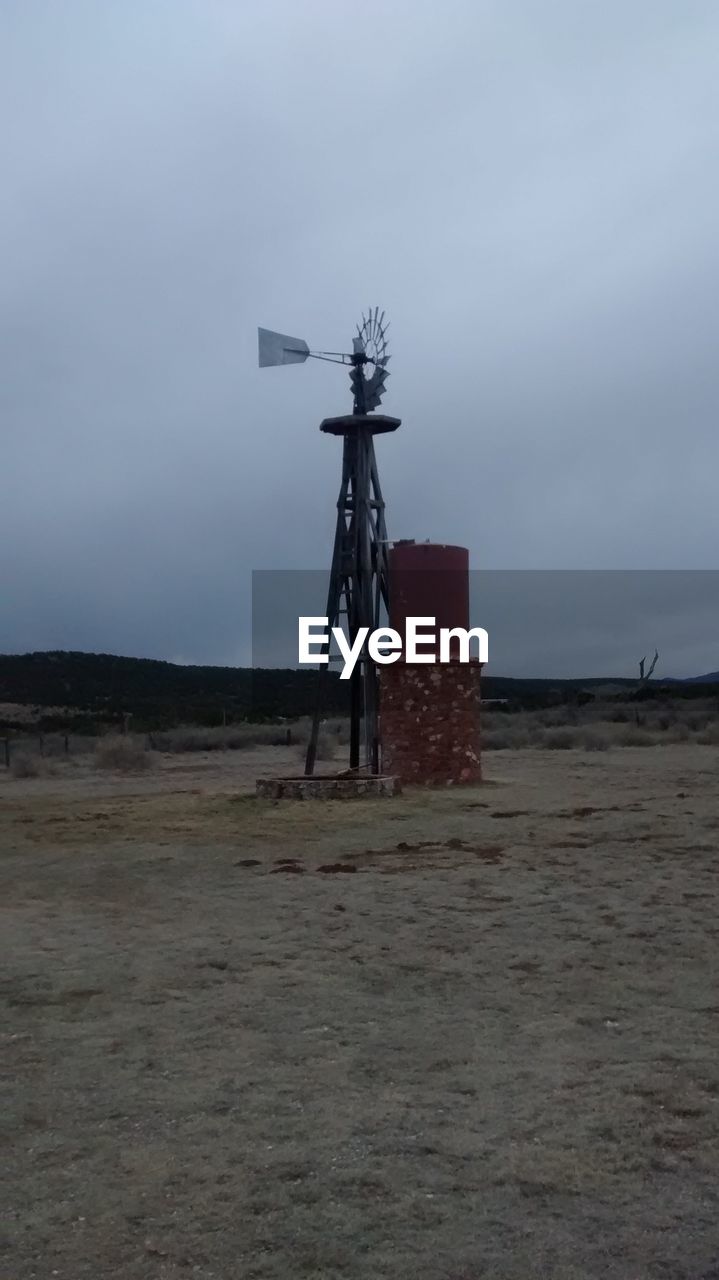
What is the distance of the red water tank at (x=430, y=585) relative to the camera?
57.5ft

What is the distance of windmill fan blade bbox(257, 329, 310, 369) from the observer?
17766 mm

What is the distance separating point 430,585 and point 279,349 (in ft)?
13.8

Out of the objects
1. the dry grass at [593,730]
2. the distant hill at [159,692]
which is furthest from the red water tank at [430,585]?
the distant hill at [159,692]

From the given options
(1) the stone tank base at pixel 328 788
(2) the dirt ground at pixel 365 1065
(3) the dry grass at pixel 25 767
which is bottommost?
(2) the dirt ground at pixel 365 1065

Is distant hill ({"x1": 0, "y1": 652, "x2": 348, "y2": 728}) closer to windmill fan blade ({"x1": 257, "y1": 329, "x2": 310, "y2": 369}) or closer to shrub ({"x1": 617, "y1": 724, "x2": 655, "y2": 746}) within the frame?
shrub ({"x1": 617, "y1": 724, "x2": 655, "y2": 746})

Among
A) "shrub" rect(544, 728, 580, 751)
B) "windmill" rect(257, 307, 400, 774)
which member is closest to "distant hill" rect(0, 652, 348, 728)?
"shrub" rect(544, 728, 580, 751)

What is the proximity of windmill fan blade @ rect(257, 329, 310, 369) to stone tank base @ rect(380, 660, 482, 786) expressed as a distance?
4829 millimetres

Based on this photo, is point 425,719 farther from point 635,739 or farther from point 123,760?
point 635,739

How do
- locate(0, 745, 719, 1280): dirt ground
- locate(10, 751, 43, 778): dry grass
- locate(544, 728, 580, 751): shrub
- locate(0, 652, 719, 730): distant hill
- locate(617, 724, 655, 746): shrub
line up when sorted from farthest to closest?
locate(0, 652, 719, 730): distant hill, locate(617, 724, 655, 746): shrub, locate(544, 728, 580, 751): shrub, locate(10, 751, 43, 778): dry grass, locate(0, 745, 719, 1280): dirt ground

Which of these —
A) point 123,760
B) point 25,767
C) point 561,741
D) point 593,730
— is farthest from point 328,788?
point 593,730

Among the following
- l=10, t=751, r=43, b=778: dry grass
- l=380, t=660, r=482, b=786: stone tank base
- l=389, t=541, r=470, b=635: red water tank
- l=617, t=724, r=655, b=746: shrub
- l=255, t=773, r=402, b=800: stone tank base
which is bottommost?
l=10, t=751, r=43, b=778: dry grass

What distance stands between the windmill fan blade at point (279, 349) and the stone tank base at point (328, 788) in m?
6.27

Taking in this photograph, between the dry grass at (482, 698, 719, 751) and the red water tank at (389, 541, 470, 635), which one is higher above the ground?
the red water tank at (389, 541, 470, 635)

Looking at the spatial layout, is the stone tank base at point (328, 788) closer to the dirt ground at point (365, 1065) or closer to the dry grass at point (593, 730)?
the dirt ground at point (365, 1065)
